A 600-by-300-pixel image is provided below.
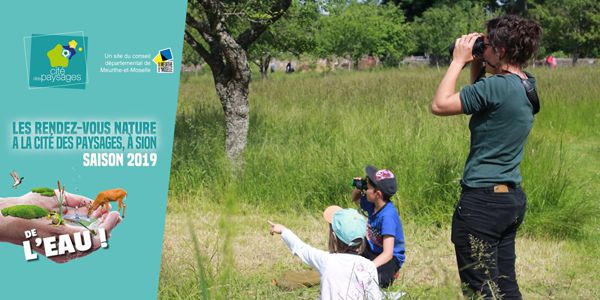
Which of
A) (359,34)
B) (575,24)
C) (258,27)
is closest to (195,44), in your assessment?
(258,27)

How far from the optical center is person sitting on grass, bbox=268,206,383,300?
2.72 m

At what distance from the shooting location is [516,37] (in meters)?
2.73

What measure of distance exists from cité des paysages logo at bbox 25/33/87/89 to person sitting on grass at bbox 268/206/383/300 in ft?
3.50

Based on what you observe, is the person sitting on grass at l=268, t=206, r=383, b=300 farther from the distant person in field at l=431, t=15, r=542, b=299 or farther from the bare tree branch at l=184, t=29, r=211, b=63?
the bare tree branch at l=184, t=29, r=211, b=63

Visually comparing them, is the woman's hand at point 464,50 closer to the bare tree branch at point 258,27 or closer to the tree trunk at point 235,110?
the bare tree branch at point 258,27

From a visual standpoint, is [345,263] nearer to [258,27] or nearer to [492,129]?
[492,129]

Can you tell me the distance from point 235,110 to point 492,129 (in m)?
4.04

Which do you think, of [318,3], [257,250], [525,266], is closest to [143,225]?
[257,250]

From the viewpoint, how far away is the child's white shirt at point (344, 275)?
2715mm

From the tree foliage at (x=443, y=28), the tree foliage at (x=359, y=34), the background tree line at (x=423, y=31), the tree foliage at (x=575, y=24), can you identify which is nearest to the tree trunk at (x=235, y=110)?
the background tree line at (x=423, y=31)

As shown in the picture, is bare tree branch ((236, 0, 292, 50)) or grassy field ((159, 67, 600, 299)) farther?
bare tree branch ((236, 0, 292, 50))

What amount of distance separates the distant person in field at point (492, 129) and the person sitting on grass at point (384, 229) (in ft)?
2.31

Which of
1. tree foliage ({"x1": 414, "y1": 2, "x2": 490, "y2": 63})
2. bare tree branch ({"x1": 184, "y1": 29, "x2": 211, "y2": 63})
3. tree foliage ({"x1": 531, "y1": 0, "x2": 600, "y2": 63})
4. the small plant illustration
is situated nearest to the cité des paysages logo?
the small plant illustration

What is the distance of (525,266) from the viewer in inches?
185
